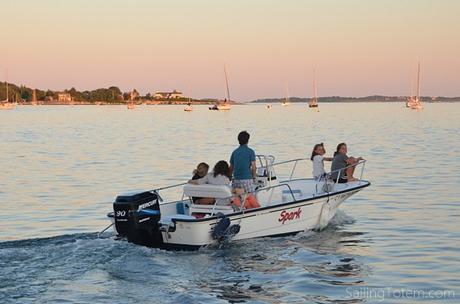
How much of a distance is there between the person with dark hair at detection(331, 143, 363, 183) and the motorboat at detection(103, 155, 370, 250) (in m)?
0.65

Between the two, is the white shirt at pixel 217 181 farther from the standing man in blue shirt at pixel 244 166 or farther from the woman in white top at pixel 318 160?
the woman in white top at pixel 318 160

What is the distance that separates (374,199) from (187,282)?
11161 mm

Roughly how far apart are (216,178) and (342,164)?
4161 millimetres

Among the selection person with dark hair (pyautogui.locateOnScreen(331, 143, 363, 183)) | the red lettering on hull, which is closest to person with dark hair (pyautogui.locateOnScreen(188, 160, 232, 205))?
the red lettering on hull

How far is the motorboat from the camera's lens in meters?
13.3

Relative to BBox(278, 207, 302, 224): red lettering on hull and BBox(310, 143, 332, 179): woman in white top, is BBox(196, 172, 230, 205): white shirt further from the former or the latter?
BBox(310, 143, 332, 179): woman in white top

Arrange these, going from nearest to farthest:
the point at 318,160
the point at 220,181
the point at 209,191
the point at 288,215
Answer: the point at 209,191 → the point at 220,181 → the point at 288,215 → the point at 318,160

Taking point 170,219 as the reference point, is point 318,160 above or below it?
above

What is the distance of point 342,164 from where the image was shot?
684 inches

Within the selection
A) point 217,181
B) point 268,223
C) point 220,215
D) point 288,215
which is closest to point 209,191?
point 217,181

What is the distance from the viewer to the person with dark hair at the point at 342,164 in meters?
17.3

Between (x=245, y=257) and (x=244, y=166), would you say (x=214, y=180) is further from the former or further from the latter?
(x=245, y=257)

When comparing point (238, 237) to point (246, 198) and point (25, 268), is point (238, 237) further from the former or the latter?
point (25, 268)

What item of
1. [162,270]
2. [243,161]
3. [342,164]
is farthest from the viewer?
[342,164]
